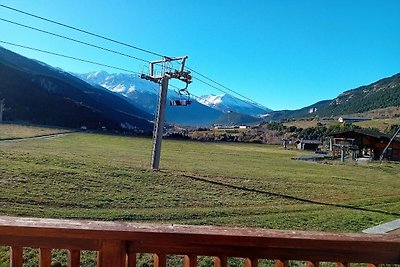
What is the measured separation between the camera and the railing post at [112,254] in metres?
2.01

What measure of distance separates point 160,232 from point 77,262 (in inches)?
19.3

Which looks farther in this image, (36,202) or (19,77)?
(19,77)

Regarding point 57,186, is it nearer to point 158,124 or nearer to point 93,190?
point 93,190

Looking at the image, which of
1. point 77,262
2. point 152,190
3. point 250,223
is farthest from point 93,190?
point 77,262

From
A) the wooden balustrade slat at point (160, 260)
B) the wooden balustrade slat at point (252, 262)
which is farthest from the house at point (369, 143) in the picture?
the wooden balustrade slat at point (160, 260)

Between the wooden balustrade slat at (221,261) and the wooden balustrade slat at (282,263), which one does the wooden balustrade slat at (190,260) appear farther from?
the wooden balustrade slat at (282,263)

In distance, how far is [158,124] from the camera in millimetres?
19844

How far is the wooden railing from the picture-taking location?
6.56ft

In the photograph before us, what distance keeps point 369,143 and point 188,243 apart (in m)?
53.1

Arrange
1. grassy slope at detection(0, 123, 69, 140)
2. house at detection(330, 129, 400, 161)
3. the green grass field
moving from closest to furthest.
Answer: the green grass field, grassy slope at detection(0, 123, 69, 140), house at detection(330, 129, 400, 161)

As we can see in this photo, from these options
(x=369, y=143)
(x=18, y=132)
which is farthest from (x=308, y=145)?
(x=18, y=132)

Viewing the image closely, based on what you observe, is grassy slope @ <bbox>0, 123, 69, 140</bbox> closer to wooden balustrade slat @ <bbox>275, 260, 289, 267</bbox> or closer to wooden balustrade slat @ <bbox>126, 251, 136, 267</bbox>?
wooden balustrade slat @ <bbox>126, 251, 136, 267</bbox>

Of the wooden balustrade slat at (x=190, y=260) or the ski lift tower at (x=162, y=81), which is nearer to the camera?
the wooden balustrade slat at (x=190, y=260)

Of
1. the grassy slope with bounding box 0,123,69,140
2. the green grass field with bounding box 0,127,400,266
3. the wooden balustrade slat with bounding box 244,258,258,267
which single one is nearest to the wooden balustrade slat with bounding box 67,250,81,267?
the wooden balustrade slat with bounding box 244,258,258,267
